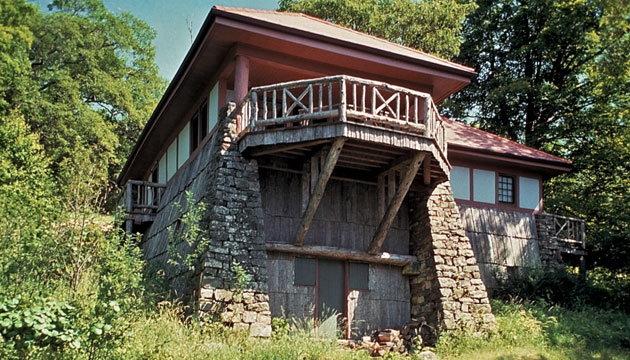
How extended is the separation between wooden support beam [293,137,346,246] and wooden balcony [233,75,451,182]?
0.23 m

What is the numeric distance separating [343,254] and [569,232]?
1176 centimetres

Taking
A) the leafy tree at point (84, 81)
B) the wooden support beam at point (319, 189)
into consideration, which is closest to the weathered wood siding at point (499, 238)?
the wooden support beam at point (319, 189)

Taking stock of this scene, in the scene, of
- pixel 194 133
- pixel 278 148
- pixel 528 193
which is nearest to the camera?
pixel 278 148

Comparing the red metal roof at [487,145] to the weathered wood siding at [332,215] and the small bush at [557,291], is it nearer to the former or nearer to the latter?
the small bush at [557,291]

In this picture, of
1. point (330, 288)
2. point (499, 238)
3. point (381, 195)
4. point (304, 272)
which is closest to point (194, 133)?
point (304, 272)

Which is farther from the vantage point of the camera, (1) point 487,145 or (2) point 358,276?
(1) point 487,145

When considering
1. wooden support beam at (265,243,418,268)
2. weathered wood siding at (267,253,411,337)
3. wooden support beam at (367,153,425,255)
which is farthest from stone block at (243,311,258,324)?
wooden support beam at (367,153,425,255)

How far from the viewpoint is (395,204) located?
1639 centimetres

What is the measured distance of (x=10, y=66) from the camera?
77.2 ft

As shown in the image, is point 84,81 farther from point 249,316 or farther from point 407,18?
point 249,316

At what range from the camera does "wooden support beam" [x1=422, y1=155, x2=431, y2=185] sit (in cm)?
1708

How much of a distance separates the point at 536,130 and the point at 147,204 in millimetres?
19151

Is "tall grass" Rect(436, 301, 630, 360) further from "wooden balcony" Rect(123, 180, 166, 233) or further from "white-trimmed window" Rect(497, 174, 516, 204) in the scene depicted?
"wooden balcony" Rect(123, 180, 166, 233)

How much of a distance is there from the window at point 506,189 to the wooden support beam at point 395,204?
8.04 m
